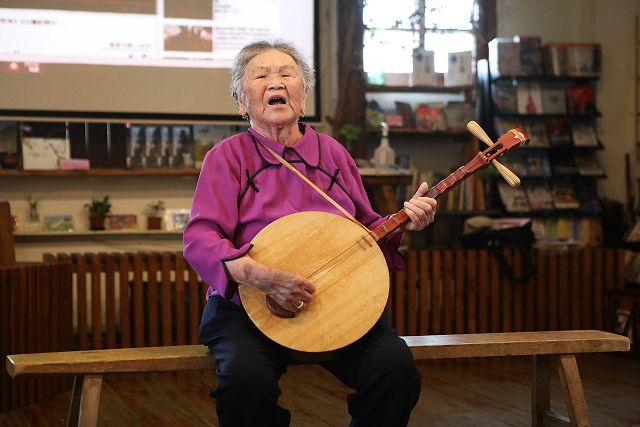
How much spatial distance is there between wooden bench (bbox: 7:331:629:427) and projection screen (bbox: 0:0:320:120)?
2970mm

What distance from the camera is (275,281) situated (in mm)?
2166

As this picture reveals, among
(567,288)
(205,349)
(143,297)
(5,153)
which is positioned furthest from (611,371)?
(5,153)

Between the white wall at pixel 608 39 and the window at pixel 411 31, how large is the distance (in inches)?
14.6

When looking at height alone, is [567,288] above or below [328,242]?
below

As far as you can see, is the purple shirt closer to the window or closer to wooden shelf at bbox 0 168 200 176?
wooden shelf at bbox 0 168 200 176

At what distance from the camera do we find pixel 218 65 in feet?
18.3

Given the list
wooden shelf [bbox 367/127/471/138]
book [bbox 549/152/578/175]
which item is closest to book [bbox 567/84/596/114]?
book [bbox 549/152/578/175]

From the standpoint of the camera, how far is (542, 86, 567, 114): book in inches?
262

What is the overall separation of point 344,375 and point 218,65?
3586 millimetres

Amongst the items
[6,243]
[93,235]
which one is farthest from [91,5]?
[6,243]

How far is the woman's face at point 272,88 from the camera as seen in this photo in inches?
97.8

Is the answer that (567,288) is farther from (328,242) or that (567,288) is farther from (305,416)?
(328,242)

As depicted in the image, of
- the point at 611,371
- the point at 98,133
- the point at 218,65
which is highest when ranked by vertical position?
the point at 218,65

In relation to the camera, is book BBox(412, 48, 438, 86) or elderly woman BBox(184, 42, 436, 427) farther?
book BBox(412, 48, 438, 86)
